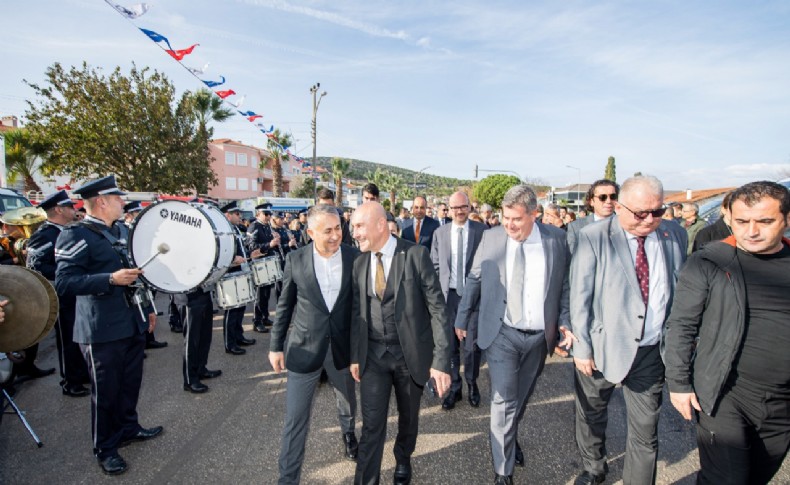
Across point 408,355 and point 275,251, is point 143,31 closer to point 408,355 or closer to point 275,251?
point 275,251

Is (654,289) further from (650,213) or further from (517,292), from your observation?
(517,292)

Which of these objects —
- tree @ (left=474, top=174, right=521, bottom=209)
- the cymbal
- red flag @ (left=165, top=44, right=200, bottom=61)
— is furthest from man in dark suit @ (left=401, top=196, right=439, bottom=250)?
tree @ (left=474, top=174, right=521, bottom=209)

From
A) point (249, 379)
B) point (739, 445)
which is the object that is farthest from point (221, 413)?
point (739, 445)

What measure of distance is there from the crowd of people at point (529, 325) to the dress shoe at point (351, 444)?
1 cm

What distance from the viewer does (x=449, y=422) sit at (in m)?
3.82

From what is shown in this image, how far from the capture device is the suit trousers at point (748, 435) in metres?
2.04


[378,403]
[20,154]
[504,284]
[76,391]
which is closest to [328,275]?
[378,403]

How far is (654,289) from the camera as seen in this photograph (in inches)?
105

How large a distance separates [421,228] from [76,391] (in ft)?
16.1

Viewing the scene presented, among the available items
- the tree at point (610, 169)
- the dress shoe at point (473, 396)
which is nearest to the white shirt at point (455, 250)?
the dress shoe at point (473, 396)

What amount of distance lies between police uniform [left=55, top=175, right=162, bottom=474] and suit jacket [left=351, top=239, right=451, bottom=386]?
6.84 feet

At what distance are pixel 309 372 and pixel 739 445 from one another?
8.49 ft

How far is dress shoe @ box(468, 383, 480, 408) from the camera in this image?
163 inches

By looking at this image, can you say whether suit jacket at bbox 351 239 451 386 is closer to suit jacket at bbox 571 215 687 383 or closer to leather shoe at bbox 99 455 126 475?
suit jacket at bbox 571 215 687 383
